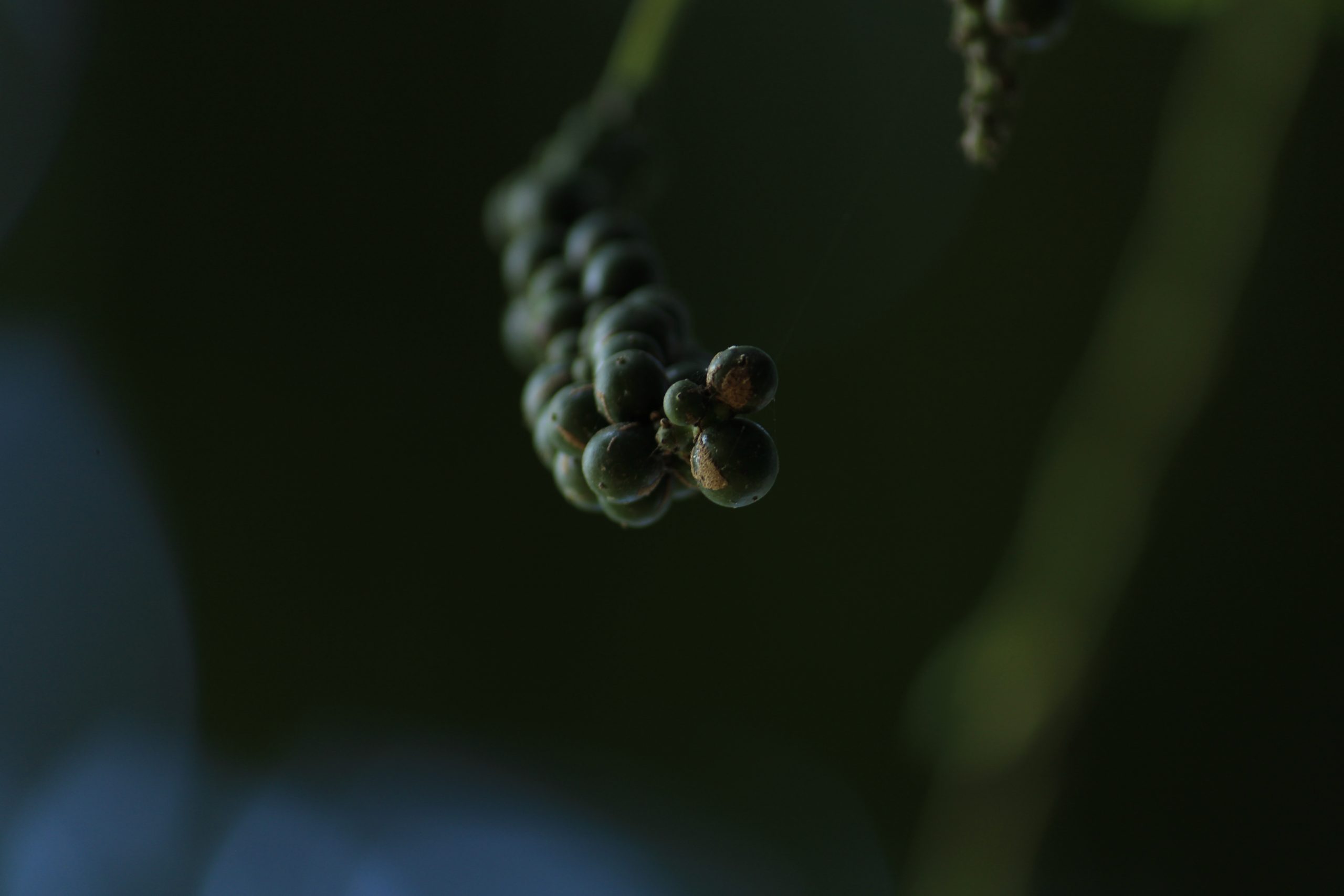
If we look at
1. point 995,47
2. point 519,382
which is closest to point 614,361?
point 995,47

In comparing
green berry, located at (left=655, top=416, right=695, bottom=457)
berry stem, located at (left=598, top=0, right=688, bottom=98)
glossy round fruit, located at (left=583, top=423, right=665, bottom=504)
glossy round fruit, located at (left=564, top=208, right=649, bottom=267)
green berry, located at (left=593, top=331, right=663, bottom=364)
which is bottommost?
glossy round fruit, located at (left=583, top=423, right=665, bottom=504)

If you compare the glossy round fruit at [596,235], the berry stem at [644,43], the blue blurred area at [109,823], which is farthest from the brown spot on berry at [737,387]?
the blue blurred area at [109,823]

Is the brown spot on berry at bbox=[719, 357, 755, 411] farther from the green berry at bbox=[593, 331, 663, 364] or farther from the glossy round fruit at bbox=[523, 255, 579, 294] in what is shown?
the glossy round fruit at bbox=[523, 255, 579, 294]

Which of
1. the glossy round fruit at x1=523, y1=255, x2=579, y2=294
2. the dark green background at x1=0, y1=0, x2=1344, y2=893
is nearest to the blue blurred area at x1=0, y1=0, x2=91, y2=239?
the dark green background at x1=0, y1=0, x2=1344, y2=893

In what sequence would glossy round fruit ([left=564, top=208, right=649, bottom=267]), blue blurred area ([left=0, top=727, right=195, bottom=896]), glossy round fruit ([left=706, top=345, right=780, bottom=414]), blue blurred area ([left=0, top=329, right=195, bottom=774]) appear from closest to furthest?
glossy round fruit ([left=706, top=345, right=780, bottom=414]), glossy round fruit ([left=564, top=208, right=649, bottom=267]), blue blurred area ([left=0, top=329, right=195, bottom=774]), blue blurred area ([left=0, top=727, right=195, bottom=896])

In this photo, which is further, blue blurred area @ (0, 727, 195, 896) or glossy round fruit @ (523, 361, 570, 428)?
blue blurred area @ (0, 727, 195, 896)

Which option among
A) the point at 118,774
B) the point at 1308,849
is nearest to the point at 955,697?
the point at 1308,849

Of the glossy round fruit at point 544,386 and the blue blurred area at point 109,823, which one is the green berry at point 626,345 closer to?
the glossy round fruit at point 544,386
